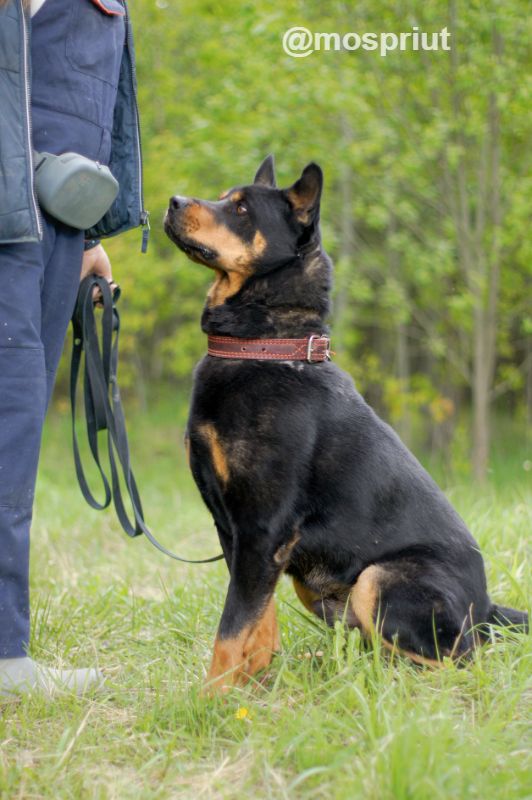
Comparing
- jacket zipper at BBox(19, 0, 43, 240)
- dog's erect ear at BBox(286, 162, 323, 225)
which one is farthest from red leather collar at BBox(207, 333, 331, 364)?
jacket zipper at BBox(19, 0, 43, 240)

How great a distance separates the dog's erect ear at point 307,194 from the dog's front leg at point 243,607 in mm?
1197

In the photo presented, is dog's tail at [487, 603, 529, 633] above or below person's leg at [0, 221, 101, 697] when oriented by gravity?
below

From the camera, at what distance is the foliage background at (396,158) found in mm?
8648

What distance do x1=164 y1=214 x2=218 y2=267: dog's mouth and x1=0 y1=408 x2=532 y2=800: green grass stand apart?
1378 millimetres

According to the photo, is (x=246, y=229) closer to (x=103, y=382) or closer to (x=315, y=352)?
(x=315, y=352)

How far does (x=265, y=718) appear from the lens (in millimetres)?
2545

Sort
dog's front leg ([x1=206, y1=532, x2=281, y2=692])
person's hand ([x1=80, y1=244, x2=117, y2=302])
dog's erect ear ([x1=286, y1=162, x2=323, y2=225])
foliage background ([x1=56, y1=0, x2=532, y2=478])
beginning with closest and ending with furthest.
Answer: dog's front leg ([x1=206, y1=532, x2=281, y2=692]), dog's erect ear ([x1=286, y1=162, x2=323, y2=225]), person's hand ([x1=80, y1=244, x2=117, y2=302]), foliage background ([x1=56, y1=0, x2=532, y2=478])

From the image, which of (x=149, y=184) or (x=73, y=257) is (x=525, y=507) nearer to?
(x=73, y=257)

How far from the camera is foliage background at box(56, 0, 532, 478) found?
28.4 feet

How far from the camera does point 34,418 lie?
2834mm

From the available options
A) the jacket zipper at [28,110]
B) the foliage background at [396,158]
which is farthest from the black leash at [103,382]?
the foliage background at [396,158]

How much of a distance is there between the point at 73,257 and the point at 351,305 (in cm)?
1104

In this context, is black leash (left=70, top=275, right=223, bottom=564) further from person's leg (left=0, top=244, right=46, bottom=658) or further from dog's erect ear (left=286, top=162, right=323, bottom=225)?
dog's erect ear (left=286, top=162, right=323, bottom=225)

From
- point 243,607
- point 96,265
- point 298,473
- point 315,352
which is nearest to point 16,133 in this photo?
point 96,265
